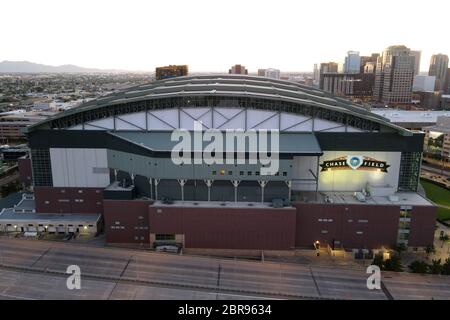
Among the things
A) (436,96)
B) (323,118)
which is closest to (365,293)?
(323,118)

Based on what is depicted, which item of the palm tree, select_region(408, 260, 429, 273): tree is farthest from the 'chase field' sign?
select_region(408, 260, 429, 273): tree

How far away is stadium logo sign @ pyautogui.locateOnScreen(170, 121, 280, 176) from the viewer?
48250mm

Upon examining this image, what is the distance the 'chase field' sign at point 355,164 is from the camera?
52.5m

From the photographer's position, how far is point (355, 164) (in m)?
52.5

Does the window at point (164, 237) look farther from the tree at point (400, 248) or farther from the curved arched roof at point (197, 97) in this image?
the tree at point (400, 248)

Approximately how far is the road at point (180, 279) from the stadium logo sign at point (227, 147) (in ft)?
40.8

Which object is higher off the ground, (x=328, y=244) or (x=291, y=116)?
(x=291, y=116)

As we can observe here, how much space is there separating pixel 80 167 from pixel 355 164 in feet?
132

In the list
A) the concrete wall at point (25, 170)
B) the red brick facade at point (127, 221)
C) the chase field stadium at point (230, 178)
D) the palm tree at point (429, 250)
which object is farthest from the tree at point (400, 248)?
the concrete wall at point (25, 170)

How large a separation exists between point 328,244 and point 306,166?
37.0ft

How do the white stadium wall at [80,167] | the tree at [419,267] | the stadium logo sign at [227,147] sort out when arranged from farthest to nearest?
1. the white stadium wall at [80,167]
2. the stadium logo sign at [227,147]
3. the tree at [419,267]

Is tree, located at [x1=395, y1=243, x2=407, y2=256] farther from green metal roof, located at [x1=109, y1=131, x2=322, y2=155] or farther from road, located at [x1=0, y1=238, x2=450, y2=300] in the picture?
green metal roof, located at [x1=109, y1=131, x2=322, y2=155]

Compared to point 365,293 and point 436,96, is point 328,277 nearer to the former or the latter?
point 365,293
